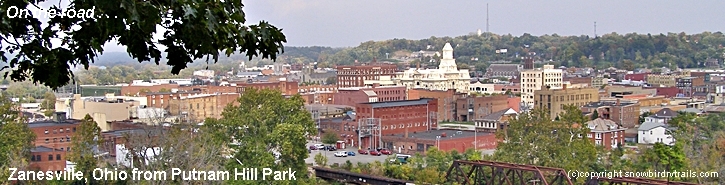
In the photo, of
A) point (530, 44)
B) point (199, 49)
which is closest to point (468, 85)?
point (199, 49)

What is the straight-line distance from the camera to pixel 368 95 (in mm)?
48500

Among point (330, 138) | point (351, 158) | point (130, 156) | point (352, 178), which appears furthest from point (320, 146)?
point (130, 156)

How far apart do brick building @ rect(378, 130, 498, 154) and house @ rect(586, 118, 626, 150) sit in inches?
139

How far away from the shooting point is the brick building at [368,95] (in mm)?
49094

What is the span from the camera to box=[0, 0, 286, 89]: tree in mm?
3271

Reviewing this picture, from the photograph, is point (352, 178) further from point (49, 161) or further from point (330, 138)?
point (330, 138)

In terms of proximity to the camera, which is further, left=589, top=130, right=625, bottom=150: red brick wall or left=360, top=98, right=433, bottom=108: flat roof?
left=360, top=98, right=433, bottom=108: flat roof

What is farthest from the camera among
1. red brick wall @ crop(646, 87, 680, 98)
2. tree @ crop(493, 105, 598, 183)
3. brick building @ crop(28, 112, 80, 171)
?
red brick wall @ crop(646, 87, 680, 98)

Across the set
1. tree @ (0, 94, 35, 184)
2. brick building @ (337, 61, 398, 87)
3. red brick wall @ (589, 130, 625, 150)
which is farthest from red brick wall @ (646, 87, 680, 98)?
tree @ (0, 94, 35, 184)

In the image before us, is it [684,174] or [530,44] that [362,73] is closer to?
[684,174]

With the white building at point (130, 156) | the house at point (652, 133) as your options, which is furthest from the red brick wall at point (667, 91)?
the white building at point (130, 156)

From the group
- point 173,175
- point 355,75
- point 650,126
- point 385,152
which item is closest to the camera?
point 173,175

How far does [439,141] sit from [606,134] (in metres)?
6.44

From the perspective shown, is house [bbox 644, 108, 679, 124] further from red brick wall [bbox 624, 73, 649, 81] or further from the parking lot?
red brick wall [bbox 624, 73, 649, 81]
